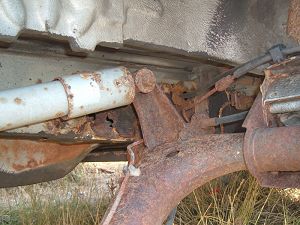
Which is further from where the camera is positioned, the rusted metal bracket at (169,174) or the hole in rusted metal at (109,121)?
the hole in rusted metal at (109,121)

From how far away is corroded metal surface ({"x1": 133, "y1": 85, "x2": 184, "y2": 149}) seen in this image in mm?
1357

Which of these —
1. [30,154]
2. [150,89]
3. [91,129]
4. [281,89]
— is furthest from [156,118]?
[30,154]

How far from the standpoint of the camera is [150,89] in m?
1.36

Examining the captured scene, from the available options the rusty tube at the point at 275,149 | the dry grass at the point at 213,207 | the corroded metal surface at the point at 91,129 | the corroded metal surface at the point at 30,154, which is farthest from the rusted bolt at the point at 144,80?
the dry grass at the point at 213,207

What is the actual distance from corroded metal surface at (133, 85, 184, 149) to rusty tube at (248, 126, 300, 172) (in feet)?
1.06

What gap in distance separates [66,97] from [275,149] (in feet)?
1.79

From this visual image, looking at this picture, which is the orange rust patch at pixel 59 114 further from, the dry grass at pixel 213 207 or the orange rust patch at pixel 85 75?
the dry grass at pixel 213 207

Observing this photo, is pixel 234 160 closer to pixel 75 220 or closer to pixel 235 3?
pixel 235 3

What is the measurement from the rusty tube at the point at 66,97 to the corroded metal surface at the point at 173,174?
22 cm

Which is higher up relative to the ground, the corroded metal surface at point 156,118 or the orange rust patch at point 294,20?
the orange rust patch at point 294,20

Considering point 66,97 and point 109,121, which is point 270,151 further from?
point 109,121

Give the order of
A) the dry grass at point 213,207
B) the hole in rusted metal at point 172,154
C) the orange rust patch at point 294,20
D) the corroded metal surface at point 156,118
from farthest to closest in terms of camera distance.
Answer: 1. the dry grass at point 213,207
2. the orange rust patch at point 294,20
3. the corroded metal surface at point 156,118
4. the hole in rusted metal at point 172,154

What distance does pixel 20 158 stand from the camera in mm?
1625

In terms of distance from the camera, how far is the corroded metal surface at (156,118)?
4.45 feet
